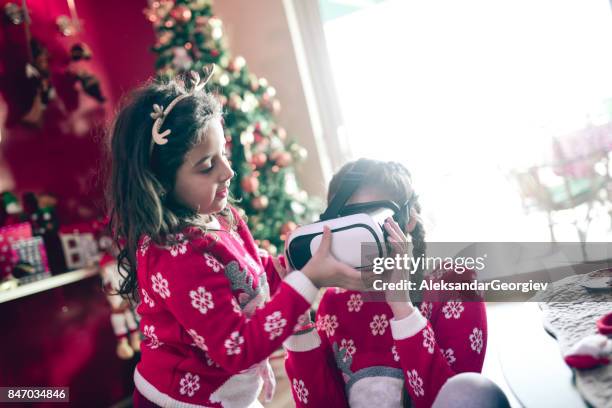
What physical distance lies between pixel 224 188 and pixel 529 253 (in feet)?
7.21

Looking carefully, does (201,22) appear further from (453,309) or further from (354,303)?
(453,309)

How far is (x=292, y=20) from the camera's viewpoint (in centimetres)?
350

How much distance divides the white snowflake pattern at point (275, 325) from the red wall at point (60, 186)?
1771mm

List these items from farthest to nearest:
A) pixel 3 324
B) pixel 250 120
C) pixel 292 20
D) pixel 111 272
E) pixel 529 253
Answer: pixel 292 20
pixel 250 120
pixel 529 253
pixel 111 272
pixel 3 324

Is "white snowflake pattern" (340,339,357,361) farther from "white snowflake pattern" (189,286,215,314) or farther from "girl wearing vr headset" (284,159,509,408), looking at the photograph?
"white snowflake pattern" (189,286,215,314)

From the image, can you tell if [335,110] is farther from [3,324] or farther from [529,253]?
[3,324]

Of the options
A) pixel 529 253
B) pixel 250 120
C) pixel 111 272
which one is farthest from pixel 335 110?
pixel 111 272

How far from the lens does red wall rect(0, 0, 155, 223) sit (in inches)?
102

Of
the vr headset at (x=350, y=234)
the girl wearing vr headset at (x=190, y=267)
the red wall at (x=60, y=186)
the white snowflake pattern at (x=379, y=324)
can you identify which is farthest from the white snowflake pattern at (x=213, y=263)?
the red wall at (x=60, y=186)

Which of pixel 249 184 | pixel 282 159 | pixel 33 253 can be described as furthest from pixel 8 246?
pixel 282 159

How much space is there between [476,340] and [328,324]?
286 mm

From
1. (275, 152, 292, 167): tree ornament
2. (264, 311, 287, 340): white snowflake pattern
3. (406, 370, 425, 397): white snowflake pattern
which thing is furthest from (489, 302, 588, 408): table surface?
(275, 152, 292, 167): tree ornament

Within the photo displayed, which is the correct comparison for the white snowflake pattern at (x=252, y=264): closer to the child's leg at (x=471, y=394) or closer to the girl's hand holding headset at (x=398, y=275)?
the girl's hand holding headset at (x=398, y=275)

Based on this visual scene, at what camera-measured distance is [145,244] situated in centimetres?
97
